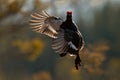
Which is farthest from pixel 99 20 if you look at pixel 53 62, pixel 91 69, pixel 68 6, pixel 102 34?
pixel 91 69

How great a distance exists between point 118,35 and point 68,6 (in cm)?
1615

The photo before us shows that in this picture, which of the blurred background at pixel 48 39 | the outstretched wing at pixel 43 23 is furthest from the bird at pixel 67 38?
the blurred background at pixel 48 39

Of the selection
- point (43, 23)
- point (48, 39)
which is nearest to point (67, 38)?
point (43, 23)

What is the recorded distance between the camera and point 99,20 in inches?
1678

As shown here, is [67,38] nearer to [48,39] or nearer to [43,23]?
[43,23]

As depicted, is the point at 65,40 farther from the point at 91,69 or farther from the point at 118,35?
the point at 118,35

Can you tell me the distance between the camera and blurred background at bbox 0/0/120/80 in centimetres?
2453

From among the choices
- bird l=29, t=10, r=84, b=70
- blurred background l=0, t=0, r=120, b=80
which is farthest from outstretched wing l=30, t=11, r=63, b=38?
blurred background l=0, t=0, r=120, b=80

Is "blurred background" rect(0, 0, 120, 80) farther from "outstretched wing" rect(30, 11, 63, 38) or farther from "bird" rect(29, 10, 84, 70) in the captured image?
"bird" rect(29, 10, 84, 70)

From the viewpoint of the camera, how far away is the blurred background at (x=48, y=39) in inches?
966

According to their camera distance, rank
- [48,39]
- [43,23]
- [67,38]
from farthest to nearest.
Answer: [48,39], [43,23], [67,38]

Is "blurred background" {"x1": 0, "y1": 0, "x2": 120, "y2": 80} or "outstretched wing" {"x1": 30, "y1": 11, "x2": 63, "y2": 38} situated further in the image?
"blurred background" {"x1": 0, "y1": 0, "x2": 120, "y2": 80}

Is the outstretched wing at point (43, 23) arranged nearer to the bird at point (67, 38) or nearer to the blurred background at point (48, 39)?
the bird at point (67, 38)

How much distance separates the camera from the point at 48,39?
35.4 meters
